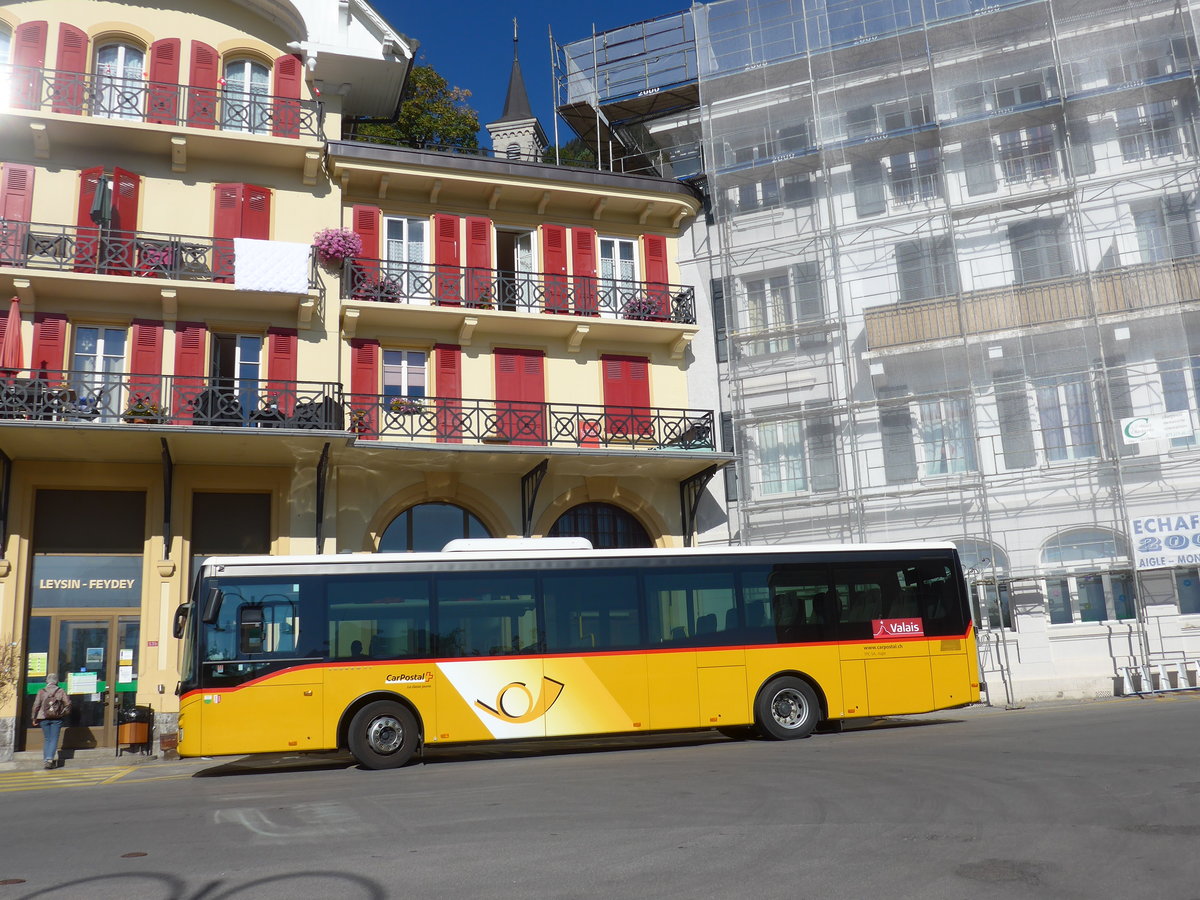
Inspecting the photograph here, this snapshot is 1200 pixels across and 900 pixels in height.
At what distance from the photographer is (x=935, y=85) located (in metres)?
22.3

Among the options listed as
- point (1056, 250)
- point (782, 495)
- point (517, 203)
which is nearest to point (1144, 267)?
point (1056, 250)

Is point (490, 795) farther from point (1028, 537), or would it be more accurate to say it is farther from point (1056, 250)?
point (1056, 250)

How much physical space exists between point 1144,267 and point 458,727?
16118 millimetres

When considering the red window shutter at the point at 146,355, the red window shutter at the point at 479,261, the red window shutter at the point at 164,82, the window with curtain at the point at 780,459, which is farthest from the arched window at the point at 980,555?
the red window shutter at the point at 164,82

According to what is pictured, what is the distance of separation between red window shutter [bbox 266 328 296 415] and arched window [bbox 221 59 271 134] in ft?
14.3

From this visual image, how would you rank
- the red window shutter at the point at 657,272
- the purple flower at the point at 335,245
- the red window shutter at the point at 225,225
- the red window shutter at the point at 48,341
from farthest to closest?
the red window shutter at the point at 657,272
the purple flower at the point at 335,245
the red window shutter at the point at 225,225
the red window shutter at the point at 48,341

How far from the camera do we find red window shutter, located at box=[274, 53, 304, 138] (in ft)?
70.4

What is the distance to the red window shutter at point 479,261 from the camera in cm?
2238

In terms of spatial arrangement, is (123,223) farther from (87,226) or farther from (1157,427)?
(1157,427)

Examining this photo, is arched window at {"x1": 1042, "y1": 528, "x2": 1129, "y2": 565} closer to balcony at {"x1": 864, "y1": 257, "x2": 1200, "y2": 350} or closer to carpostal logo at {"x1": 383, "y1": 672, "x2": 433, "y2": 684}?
balcony at {"x1": 864, "y1": 257, "x2": 1200, "y2": 350}

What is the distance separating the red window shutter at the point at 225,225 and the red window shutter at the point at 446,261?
404cm

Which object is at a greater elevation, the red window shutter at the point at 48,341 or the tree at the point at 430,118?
the tree at the point at 430,118

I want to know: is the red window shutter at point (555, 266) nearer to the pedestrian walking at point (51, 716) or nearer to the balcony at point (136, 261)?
the balcony at point (136, 261)

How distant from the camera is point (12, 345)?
18.6m
